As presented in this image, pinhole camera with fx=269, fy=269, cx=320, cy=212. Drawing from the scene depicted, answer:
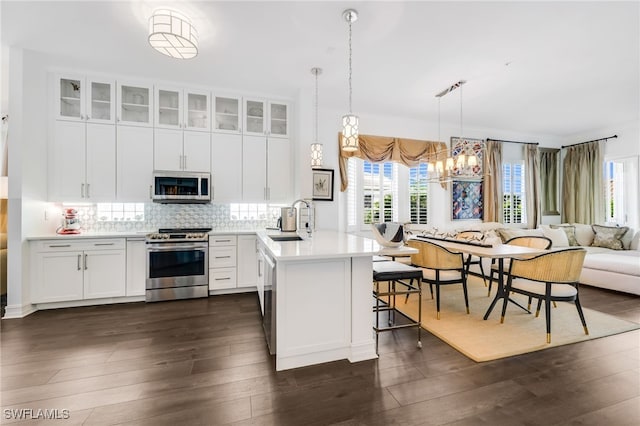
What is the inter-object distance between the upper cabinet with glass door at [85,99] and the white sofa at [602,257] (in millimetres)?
4949

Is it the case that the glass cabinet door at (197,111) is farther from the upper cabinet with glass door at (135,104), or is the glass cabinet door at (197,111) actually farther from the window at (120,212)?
the window at (120,212)

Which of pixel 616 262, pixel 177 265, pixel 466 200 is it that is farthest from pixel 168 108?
pixel 616 262

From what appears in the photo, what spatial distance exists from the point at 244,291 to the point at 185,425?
2.49 m

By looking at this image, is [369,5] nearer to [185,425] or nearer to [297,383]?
[297,383]

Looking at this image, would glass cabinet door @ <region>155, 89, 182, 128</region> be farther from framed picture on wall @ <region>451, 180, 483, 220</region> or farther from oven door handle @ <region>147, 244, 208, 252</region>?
framed picture on wall @ <region>451, 180, 483, 220</region>

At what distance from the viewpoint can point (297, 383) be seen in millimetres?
1850

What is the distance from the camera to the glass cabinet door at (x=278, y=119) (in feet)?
14.0

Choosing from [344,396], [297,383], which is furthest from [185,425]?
[344,396]

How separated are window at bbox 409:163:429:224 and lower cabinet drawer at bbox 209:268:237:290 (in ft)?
11.6

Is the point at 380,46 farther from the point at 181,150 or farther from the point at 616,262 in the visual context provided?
the point at 616,262

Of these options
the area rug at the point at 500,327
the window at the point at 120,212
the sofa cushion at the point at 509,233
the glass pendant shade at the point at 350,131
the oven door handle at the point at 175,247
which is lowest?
the area rug at the point at 500,327

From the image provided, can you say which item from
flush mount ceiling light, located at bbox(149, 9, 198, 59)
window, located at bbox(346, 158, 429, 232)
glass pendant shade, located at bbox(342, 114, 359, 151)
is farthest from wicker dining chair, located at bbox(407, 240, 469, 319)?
flush mount ceiling light, located at bbox(149, 9, 198, 59)

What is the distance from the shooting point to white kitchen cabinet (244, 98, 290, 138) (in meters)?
4.16

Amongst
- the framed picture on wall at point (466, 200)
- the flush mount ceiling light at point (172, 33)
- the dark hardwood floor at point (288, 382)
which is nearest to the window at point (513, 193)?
the framed picture on wall at point (466, 200)
